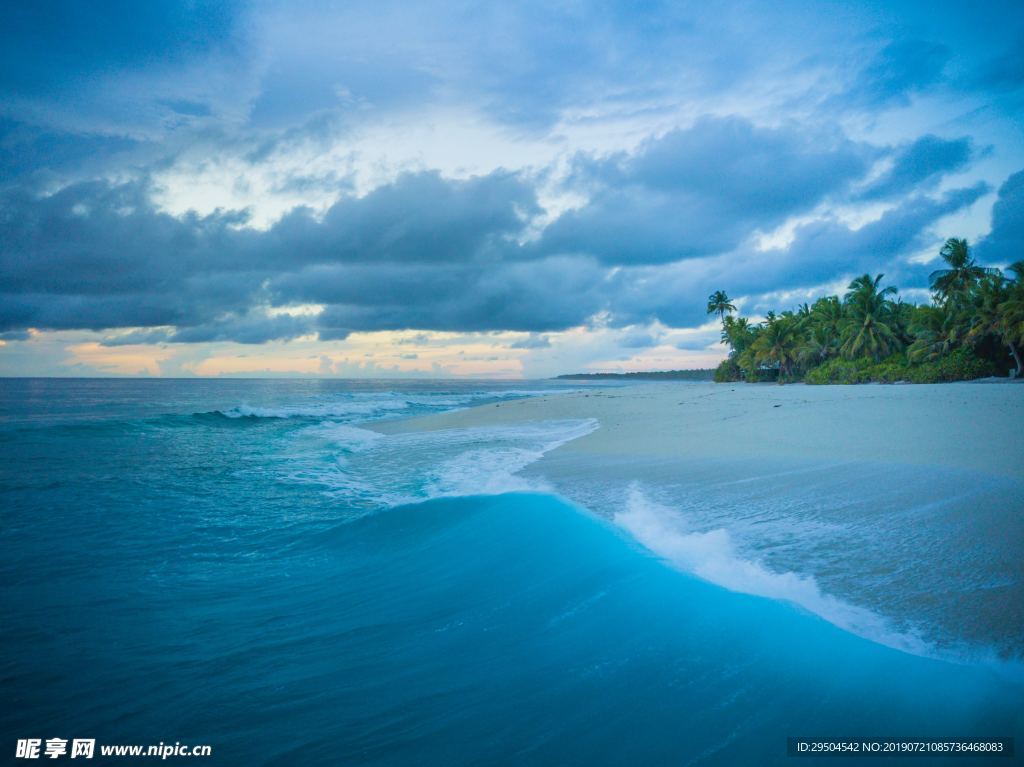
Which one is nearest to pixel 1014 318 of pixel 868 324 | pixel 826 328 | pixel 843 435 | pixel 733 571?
pixel 868 324

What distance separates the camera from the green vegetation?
29.7 metres

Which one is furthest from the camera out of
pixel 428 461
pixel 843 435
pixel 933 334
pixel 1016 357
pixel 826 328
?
pixel 826 328

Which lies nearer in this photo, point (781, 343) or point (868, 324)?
point (868, 324)

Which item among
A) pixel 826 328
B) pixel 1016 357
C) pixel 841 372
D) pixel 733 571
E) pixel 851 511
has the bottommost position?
pixel 733 571

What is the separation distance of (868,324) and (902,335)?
3.87 meters

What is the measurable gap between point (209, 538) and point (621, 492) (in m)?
5.53

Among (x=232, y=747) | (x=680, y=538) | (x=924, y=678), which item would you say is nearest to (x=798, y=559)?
(x=680, y=538)

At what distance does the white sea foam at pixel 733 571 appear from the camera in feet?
9.82

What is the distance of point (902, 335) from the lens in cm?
4116

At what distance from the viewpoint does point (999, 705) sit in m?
2.35

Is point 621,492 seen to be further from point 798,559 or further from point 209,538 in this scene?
point 209,538

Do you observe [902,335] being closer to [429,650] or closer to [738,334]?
[738,334]

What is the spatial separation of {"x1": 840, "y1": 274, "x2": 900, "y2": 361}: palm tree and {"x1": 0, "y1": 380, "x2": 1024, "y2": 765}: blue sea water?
44401mm

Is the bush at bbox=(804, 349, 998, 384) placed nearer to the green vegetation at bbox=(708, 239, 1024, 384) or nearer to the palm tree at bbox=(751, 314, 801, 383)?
the green vegetation at bbox=(708, 239, 1024, 384)
